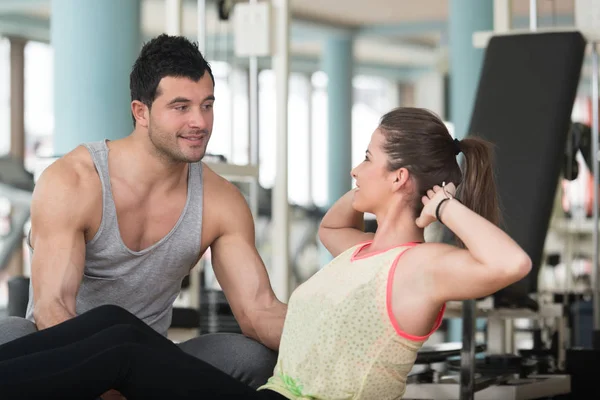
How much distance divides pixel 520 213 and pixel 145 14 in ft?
23.8

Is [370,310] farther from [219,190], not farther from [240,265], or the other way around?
[219,190]

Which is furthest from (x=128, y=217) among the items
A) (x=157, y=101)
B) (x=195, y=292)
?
(x=195, y=292)

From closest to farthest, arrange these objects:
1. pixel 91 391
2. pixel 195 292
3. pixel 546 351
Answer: pixel 91 391, pixel 546 351, pixel 195 292

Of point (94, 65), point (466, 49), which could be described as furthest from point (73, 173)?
point (466, 49)

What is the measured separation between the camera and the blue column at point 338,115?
34.6 ft

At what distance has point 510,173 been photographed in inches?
130

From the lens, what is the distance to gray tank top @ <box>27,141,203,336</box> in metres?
2.24

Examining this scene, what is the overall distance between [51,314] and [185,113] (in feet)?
1.63

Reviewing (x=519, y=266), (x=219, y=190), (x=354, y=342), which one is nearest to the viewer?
(x=519, y=266)

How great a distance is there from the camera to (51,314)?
82.4 inches

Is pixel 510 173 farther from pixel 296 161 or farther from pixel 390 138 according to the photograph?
pixel 296 161

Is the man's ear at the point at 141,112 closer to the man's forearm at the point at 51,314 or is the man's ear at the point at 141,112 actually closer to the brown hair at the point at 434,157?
the man's forearm at the point at 51,314

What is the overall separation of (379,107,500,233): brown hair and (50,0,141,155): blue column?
7.74 ft

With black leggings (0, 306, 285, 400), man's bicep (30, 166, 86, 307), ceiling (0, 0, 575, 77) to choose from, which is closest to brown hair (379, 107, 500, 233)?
black leggings (0, 306, 285, 400)
